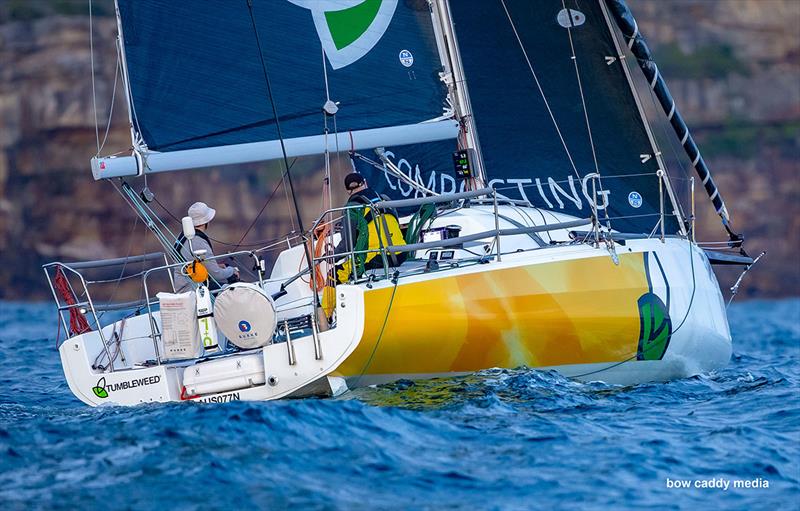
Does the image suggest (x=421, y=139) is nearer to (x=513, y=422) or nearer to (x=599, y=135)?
(x=599, y=135)

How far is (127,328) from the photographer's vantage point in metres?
7.99

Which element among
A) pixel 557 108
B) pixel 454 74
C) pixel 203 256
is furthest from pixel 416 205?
pixel 557 108

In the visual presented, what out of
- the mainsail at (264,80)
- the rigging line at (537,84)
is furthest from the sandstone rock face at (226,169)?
the mainsail at (264,80)

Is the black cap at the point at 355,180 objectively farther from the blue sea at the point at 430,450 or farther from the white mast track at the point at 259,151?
the blue sea at the point at 430,450

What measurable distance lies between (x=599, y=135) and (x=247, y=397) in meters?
3.59

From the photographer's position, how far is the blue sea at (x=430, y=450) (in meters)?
5.41

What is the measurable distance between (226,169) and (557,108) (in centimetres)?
1784

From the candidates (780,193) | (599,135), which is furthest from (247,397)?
(780,193)

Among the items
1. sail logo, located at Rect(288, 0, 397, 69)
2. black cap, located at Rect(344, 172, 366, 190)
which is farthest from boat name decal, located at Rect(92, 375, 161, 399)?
sail logo, located at Rect(288, 0, 397, 69)

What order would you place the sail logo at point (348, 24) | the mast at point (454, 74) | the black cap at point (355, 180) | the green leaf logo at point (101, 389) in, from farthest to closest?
the mast at point (454, 74) → the sail logo at point (348, 24) → the black cap at point (355, 180) → the green leaf logo at point (101, 389)

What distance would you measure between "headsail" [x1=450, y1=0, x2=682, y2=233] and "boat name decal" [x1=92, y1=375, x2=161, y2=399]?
3.11 meters

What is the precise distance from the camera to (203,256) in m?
7.25

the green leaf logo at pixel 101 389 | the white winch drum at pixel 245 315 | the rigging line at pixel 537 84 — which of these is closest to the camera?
the white winch drum at pixel 245 315

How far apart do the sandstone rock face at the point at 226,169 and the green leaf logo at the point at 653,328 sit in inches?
728
